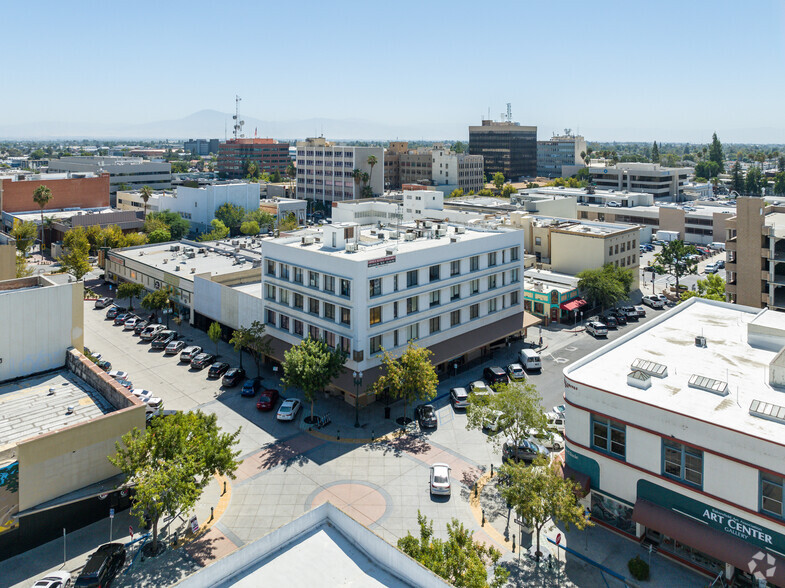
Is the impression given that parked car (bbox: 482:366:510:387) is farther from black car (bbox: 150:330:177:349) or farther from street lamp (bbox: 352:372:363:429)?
black car (bbox: 150:330:177:349)

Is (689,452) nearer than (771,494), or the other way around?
(771,494)

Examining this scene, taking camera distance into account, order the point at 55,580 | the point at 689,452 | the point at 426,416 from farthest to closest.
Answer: the point at 426,416
the point at 689,452
the point at 55,580

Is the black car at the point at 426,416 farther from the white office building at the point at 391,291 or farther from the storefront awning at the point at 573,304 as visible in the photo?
the storefront awning at the point at 573,304

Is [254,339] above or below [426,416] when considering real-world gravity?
above

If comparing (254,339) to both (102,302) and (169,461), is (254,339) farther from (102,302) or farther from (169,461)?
(102,302)

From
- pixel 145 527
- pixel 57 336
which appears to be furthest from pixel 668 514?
pixel 57 336

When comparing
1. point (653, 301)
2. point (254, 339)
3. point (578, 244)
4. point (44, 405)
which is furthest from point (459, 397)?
point (653, 301)

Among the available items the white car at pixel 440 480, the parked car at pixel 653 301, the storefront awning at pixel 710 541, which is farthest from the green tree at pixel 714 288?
the white car at pixel 440 480

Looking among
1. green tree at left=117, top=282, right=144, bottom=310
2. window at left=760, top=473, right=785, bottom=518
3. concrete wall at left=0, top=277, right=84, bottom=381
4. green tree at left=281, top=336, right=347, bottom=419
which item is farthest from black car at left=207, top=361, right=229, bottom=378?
window at left=760, top=473, right=785, bottom=518
